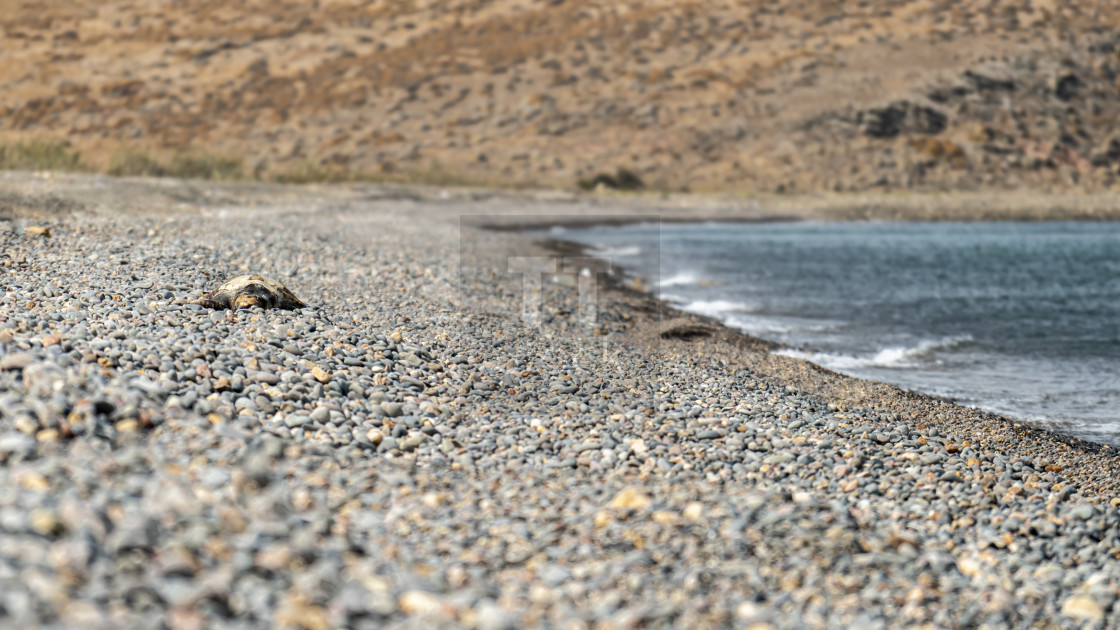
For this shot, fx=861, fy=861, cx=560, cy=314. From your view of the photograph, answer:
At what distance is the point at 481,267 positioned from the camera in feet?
51.4

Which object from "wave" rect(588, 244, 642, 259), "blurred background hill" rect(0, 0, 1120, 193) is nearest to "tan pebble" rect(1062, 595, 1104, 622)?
"wave" rect(588, 244, 642, 259)

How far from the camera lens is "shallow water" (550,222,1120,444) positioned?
10148 mm

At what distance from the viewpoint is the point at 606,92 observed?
49.8 metres

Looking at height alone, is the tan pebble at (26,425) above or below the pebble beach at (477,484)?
above

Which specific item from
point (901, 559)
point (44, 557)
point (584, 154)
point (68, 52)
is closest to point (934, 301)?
point (901, 559)

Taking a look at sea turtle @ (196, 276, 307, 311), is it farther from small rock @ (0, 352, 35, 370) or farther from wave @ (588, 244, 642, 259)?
wave @ (588, 244, 642, 259)

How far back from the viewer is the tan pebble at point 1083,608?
4.39 metres

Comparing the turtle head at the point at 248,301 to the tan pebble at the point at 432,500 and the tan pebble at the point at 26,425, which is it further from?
the tan pebble at the point at 432,500

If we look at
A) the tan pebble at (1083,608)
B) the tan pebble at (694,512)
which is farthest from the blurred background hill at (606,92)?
the tan pebble at (1083,608)

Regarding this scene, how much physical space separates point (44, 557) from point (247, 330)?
13.5ft

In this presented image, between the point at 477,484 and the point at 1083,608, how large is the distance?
3.36 meters

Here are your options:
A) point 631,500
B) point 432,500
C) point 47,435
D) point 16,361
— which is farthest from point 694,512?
point 16,361

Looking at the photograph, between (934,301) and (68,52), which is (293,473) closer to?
(934,301)

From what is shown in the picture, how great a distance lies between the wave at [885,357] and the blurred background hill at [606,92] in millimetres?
30475
